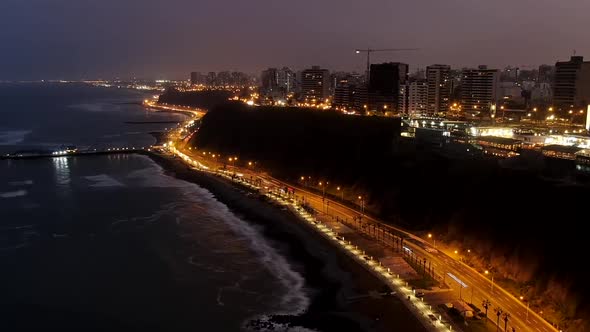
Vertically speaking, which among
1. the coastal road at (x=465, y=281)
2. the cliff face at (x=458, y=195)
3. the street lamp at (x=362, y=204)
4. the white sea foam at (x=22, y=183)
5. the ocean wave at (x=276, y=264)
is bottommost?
the ocean wave at (x=276, y=264)

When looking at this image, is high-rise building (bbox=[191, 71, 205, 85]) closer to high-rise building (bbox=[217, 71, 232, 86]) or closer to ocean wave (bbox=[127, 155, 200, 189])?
A: high-rise building (bbox=[217, 71, 232, 86])

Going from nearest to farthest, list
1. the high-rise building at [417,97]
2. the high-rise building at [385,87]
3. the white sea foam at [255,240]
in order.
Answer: the white sea foam at [255,240]
the high-rise building at [417,97]
the high-rise building at [385,87]

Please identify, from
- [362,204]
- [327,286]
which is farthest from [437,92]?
[327,286]

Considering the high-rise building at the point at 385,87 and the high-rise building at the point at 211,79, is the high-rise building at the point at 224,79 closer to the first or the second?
the high-rise building at the point at 211,79

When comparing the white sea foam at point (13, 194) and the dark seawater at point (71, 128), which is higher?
the dark seawater at point (71, 128)

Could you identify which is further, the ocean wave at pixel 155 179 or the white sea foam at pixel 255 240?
the ocean wave at pixel 155 179

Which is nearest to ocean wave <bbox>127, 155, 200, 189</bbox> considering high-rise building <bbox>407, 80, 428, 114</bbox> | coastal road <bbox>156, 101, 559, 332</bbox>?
coastal road <bbox>156, 101, 559, 332</bbox>

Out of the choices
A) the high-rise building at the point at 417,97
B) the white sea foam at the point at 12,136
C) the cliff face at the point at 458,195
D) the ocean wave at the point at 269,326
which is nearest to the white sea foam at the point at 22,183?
the cliff face at the point at 458,195
